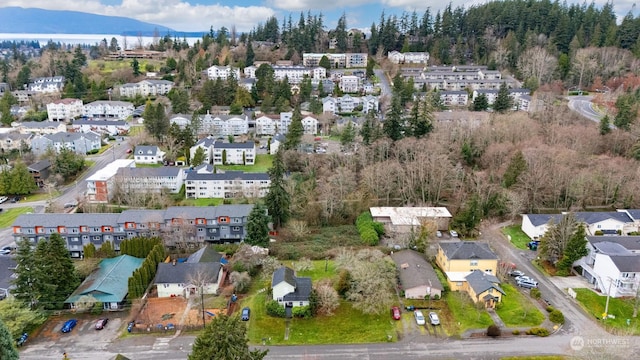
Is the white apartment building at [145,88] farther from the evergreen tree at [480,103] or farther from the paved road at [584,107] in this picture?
the paved road at [584,107]

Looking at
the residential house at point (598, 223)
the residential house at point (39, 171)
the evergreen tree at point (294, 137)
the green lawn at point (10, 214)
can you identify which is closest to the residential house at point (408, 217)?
the residential house at point (598, 223)

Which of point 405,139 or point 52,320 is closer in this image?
point 52,320

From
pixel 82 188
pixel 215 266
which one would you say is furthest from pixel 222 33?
pixel 215 266

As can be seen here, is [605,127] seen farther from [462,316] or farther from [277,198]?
[277,198]

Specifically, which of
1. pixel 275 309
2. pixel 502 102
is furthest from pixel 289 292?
pixel 502 102

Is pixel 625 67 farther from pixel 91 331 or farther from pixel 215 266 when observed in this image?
pixel 91 331
